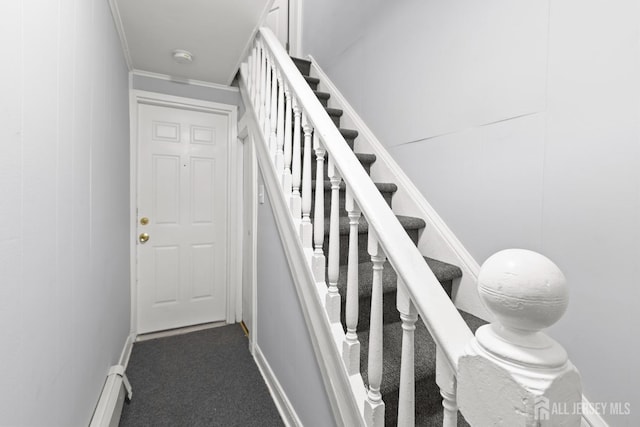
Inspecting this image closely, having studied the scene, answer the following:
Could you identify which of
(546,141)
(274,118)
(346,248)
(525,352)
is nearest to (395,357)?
(346,248)

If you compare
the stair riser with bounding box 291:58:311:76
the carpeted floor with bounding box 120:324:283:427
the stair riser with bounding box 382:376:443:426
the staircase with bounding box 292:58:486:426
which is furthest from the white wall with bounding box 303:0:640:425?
the carpeted floor with bounding box 120:324:283:427

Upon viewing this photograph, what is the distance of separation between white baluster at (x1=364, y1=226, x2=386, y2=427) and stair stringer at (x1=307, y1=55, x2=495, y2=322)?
700mm

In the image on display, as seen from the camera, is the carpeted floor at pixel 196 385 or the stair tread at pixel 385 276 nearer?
the stair tread at pixel 385 276

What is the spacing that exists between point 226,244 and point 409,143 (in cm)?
195

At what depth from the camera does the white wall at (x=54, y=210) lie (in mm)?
607

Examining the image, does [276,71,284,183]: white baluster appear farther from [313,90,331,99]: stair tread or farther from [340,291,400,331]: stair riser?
[313,90,331,99]: stair tread

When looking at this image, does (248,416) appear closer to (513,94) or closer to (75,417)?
(75,417)

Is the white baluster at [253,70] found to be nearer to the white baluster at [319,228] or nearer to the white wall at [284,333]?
the white wall at [284,333]

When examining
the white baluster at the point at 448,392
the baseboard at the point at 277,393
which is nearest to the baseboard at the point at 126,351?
the baseboard at the point at 277,393

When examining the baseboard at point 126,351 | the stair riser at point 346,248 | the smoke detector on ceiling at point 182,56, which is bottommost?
the baseboard at point 126,351

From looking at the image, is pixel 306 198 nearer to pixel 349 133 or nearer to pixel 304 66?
pixel 349 133

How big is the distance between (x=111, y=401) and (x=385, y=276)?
149 centimetres

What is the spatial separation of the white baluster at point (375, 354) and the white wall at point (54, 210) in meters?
0.84

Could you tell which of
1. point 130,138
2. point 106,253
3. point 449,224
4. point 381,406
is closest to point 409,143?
point 449,224
